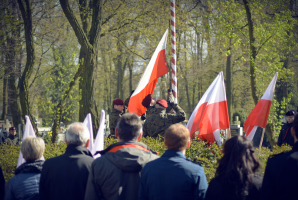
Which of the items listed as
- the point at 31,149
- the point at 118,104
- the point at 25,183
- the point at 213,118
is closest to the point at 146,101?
the point at 118,104

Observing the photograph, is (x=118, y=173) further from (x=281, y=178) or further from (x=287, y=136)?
→ (x=287, y=136)

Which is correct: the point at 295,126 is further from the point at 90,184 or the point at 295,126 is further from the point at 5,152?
the point at 5,152

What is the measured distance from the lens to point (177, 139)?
264 centimetres

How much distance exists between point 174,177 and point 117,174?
0.54 m

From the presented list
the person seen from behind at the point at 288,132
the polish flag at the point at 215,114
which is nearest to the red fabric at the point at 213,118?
the polish flag at the point at 215,114

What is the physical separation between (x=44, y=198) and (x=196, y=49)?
2856 centimetres

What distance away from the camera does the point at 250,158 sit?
244 cm

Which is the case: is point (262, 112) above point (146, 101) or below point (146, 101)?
below

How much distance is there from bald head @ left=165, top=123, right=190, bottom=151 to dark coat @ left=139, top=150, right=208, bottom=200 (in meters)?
0.05

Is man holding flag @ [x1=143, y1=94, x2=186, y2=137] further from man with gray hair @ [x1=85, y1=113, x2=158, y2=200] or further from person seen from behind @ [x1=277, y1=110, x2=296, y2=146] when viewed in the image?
man with gray hair @ [x1=85, y1=113, x2=158, y2=200]

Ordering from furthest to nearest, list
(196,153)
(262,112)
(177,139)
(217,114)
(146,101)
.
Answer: (146,101), (262,112), (217,114), (196,153), (177,139)

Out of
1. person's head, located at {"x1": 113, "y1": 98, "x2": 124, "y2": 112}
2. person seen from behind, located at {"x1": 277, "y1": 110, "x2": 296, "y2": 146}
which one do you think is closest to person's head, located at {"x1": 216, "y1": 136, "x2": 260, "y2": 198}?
person's head, located at {"x1": 113, "y1": 98, "x2": 124, "y2": 112}

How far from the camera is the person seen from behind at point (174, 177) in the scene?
8.20ft

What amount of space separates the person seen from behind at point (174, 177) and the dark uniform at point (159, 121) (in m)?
2.80
